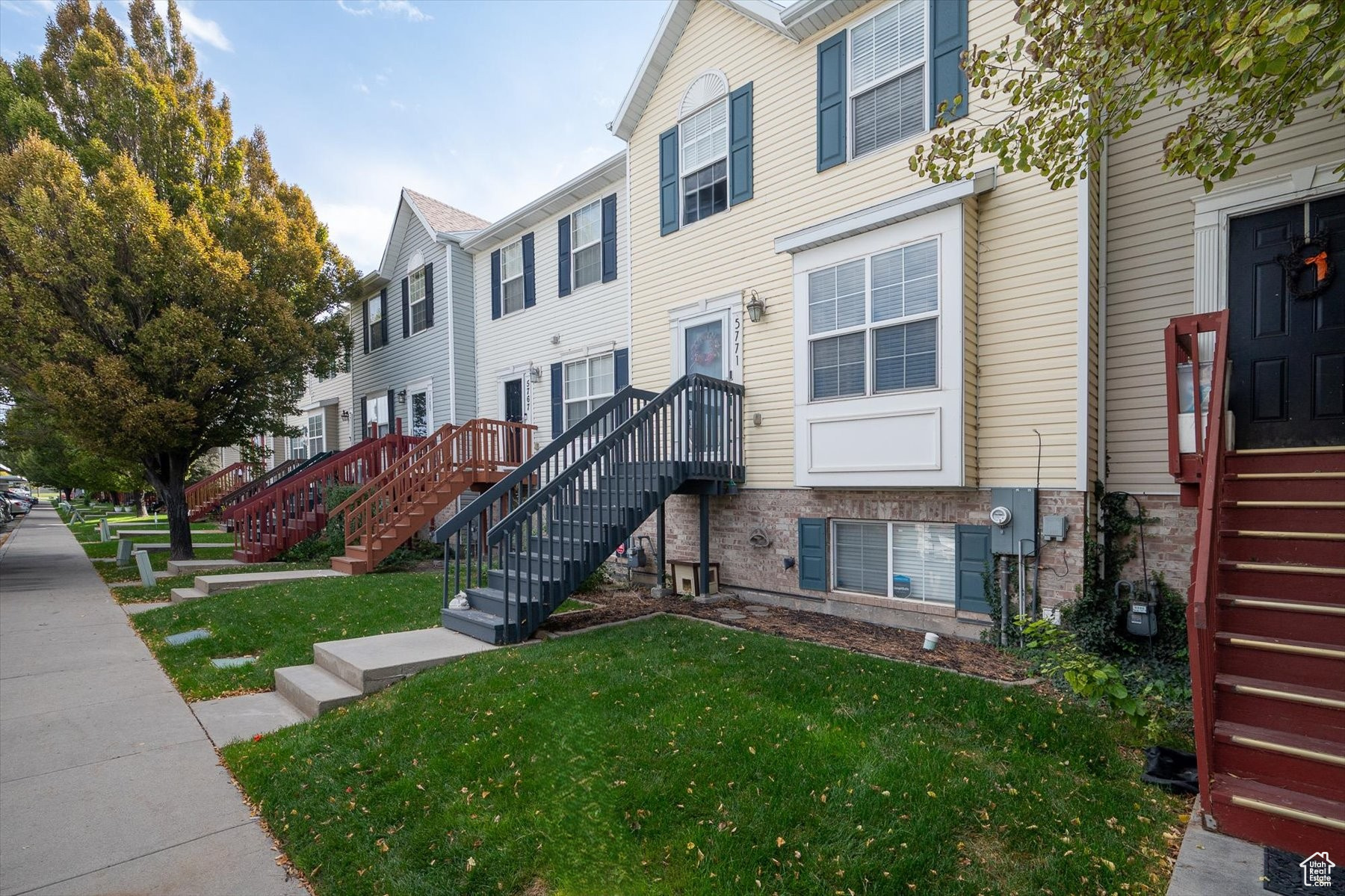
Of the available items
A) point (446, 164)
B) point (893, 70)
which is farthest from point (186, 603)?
point (446, 164)

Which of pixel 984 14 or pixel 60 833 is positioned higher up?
pixel 984 14

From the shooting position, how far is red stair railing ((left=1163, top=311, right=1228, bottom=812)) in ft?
9.43

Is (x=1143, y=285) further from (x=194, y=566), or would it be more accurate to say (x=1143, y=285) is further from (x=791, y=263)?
(x=194, y=566)

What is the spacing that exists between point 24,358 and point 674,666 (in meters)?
12.2

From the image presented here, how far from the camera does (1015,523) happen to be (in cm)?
596

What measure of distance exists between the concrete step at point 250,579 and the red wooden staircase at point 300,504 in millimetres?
2033

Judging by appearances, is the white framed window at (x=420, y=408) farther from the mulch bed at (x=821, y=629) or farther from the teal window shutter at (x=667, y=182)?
the mulch bed at (x=821, y=629)

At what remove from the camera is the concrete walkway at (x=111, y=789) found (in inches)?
115

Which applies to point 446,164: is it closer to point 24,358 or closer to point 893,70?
point 24,358

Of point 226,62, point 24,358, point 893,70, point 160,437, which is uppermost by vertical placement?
point 226,62

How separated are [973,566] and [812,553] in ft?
6.01

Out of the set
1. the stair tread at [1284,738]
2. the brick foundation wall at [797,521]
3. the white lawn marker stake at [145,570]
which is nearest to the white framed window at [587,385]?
the brick foundation wall at [797,521]

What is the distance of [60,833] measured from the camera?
129 inches

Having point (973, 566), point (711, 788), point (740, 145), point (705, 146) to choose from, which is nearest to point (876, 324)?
point (973, 566)
